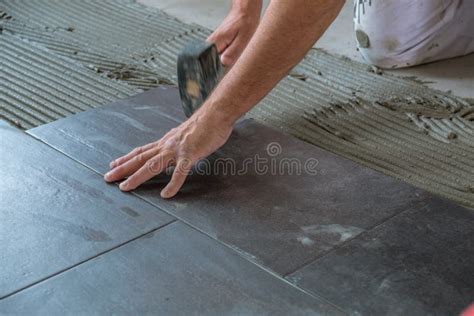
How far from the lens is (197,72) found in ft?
6.58

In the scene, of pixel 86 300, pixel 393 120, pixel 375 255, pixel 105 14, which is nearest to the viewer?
pixel 86 300

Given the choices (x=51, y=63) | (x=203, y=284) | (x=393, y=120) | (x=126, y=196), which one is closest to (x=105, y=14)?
(x=51, y=63)

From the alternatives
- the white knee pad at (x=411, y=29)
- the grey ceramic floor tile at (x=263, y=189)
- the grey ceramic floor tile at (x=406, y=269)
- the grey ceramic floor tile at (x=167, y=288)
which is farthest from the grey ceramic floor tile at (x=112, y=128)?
the white knee pad at (x=411, y=29)

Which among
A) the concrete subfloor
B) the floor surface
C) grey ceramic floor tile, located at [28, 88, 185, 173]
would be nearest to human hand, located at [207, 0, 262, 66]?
grey ceramic floor tile, located at [28, 88, 185, 173]

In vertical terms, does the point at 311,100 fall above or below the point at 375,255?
below

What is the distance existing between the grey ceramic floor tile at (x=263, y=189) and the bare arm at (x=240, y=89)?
2.6 inches

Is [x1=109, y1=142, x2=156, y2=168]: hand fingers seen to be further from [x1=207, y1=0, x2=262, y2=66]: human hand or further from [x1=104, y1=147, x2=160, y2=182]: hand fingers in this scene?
[x1=207, y1=0, x2=262, y2=66]: human hand

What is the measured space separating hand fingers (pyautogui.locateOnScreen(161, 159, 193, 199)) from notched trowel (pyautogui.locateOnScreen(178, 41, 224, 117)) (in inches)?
11.2

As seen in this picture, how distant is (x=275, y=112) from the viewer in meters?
2.50

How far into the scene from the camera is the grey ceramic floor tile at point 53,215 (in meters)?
1.55

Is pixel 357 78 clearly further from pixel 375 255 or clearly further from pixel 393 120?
pixel 375 255

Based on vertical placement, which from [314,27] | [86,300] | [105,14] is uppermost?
[314,27]

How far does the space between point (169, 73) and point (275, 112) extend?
0.54 meters

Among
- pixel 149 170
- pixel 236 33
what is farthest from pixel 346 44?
pixel 149 170
